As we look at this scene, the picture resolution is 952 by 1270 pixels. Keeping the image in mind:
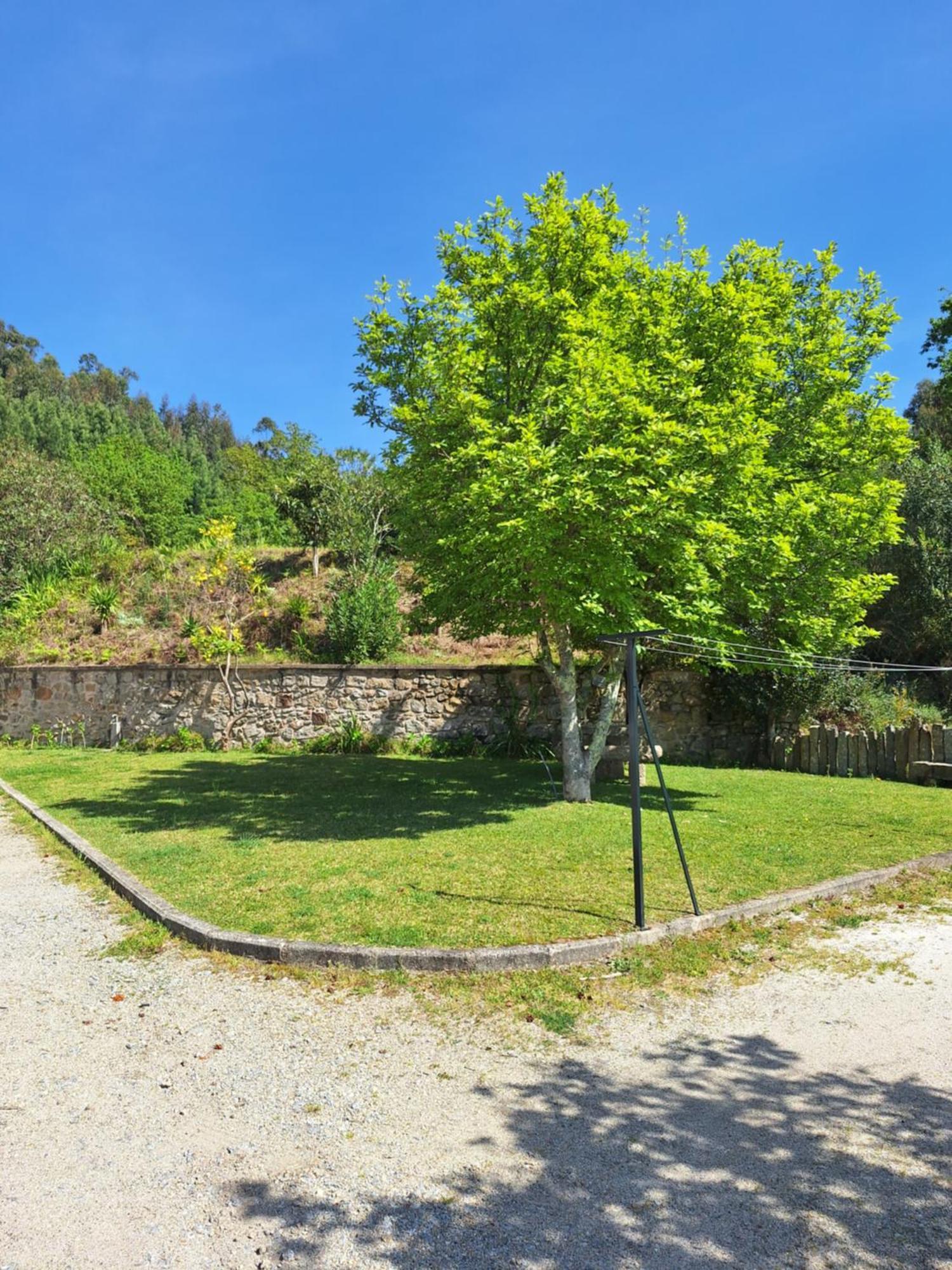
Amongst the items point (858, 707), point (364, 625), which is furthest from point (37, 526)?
point (858, 707)

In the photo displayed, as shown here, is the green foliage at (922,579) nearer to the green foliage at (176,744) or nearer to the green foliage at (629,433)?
the green foliage at (629,433)

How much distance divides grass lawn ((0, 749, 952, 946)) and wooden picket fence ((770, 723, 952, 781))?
719 millimetres

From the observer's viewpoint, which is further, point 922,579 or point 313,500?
point 313,500

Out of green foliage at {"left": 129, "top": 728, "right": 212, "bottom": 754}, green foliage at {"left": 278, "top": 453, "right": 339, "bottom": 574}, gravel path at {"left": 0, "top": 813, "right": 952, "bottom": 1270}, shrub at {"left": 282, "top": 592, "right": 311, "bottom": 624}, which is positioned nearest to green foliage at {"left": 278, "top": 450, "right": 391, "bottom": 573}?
green foliage at {"left": 278, "top": 453, "right": 339, "bottom": 574}

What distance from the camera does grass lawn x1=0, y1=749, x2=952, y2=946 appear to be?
5.62 metres

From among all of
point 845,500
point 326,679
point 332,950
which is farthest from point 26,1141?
point 326,679

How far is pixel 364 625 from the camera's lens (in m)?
17.5

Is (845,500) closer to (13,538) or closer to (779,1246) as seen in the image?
(779,1246)

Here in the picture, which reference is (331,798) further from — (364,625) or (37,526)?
(37,526)

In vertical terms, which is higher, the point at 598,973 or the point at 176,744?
the point at 176,744

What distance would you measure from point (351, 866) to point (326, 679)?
1023 cm

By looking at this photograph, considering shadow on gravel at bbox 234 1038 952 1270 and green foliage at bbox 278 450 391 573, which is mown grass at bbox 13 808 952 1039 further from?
green foliage at bbox 278 450 391 573

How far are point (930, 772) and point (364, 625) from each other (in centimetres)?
1138

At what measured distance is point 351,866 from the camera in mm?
6969
